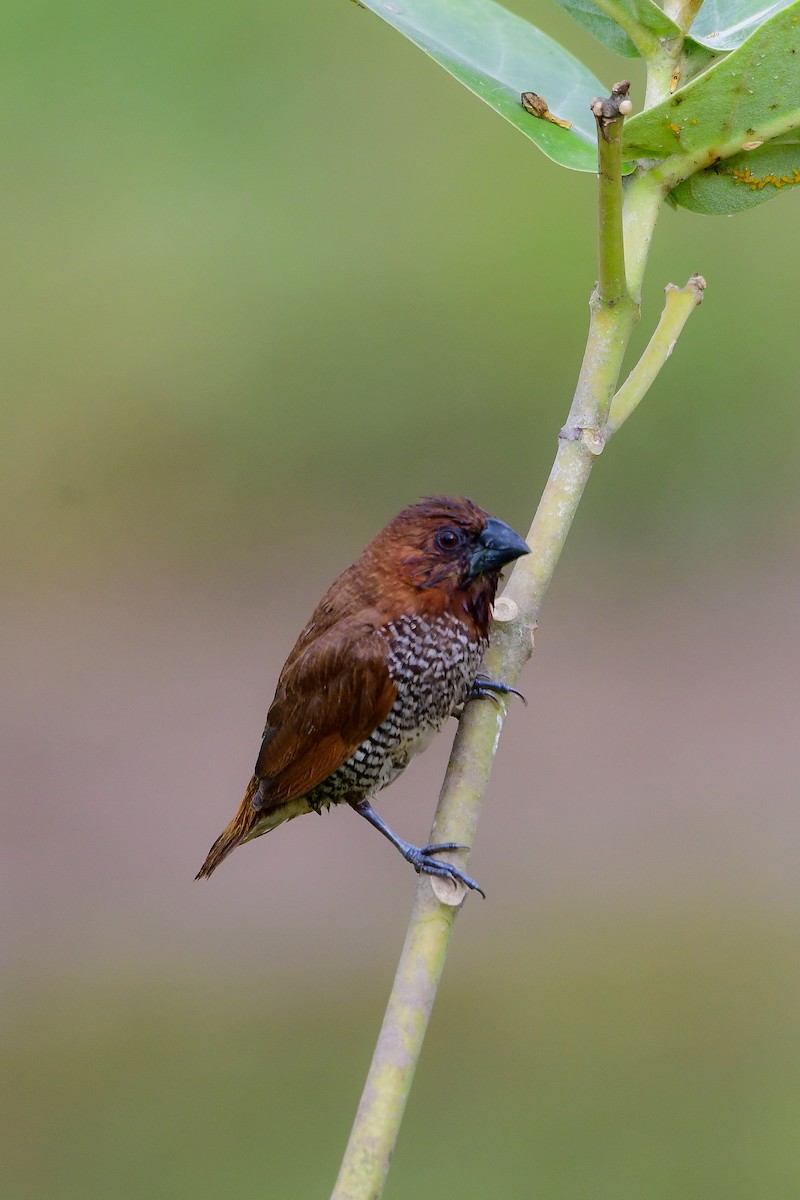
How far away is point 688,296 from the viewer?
5.87ft

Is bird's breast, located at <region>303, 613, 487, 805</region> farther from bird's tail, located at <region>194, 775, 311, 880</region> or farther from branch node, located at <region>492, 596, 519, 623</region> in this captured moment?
branch node, located at <region>492, 596, 519, 623</region>

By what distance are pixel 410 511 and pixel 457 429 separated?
515cm

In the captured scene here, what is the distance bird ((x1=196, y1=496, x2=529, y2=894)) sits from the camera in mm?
2387

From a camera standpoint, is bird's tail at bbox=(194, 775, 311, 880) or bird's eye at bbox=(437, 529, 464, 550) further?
bird's tail at bbox=(194, 775, 311, 880)

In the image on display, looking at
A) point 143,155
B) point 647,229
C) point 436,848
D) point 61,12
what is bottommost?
point 436,848

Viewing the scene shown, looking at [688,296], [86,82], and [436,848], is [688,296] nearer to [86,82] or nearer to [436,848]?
[436,848]

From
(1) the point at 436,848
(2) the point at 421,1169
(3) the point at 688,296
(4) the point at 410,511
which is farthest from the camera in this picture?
(2) the point at 421,1169

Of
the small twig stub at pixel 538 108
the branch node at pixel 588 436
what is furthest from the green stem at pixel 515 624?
the small twig stub at pixel 538 108

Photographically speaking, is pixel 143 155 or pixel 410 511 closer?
pixel 410 511

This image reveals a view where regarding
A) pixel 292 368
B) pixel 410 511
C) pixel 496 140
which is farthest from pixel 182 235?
pixel 410 511

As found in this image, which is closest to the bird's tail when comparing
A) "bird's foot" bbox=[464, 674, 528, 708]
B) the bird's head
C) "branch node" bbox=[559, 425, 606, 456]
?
the bird's head

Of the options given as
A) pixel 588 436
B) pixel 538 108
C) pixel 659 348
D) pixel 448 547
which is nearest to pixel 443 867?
pixel 588 436

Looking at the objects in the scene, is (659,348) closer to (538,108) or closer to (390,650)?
(538,108)

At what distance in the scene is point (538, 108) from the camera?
1616mm
